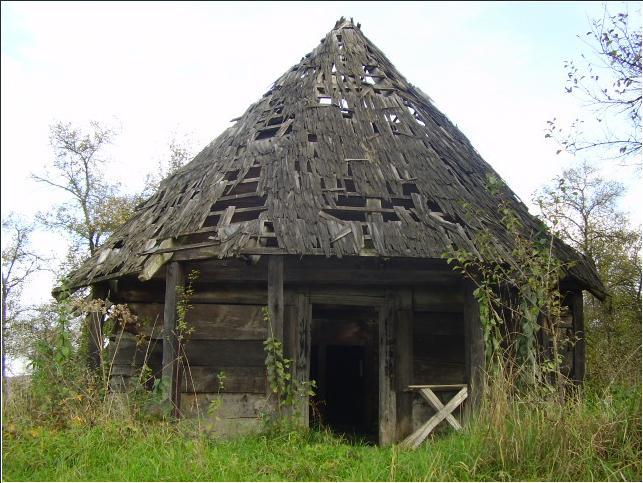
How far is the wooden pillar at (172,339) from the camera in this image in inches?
279

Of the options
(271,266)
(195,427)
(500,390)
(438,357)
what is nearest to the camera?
(500,390)

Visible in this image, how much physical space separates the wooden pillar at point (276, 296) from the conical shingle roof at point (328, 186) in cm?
21

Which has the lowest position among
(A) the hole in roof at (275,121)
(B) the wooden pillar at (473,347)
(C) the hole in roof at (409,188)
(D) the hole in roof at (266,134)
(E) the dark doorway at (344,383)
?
(E) the dark doorway at (344,383)

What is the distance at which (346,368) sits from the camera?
47.2 ft

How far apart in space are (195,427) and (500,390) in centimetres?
314

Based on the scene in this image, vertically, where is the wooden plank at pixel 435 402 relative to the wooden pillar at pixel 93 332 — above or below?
below

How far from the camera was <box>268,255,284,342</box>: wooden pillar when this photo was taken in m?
6.88

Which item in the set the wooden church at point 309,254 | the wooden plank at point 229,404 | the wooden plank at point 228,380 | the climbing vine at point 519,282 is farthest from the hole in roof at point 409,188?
the wooden plank at point 229,404

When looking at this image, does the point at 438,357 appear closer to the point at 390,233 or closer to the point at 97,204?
the point at 390,233

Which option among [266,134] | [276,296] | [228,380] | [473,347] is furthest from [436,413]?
[266,134]

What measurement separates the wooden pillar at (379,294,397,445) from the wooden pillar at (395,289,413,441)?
64mm

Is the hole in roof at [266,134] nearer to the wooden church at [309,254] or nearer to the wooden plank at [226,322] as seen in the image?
the wooden church at [309,254]

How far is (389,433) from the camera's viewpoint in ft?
25.3

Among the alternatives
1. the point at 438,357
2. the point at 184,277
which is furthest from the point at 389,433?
the point at 184,277
